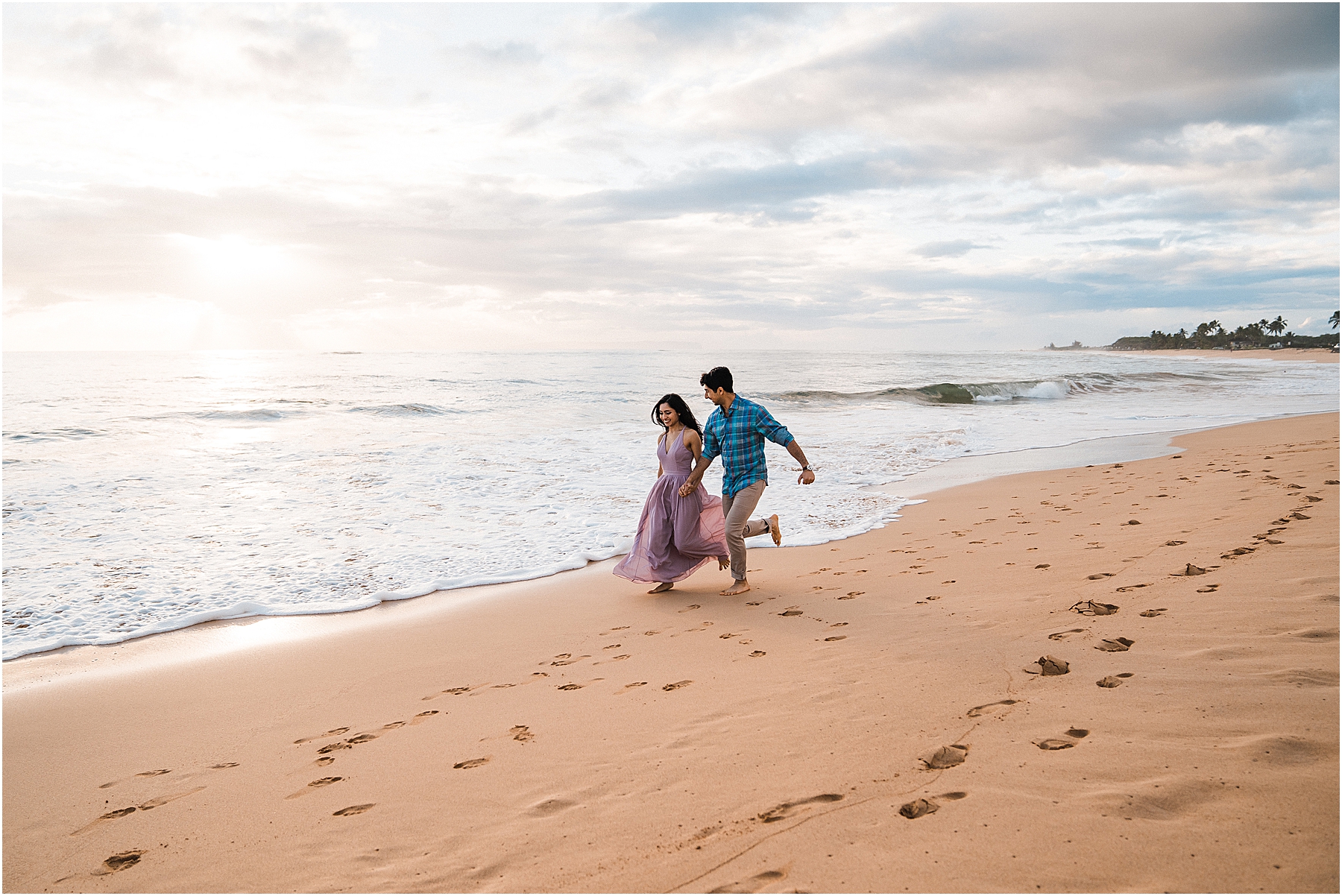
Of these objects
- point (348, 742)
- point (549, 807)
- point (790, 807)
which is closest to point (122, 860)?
point (348, 742)

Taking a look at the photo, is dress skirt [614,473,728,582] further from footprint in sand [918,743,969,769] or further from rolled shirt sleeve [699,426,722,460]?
footprint in sand [918,743,969,769]

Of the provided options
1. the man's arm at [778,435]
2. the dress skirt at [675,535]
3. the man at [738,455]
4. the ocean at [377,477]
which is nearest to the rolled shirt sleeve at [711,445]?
the man at [738,455]

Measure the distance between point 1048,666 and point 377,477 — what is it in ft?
37.2

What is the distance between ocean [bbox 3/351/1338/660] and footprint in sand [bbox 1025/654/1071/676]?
490 cm

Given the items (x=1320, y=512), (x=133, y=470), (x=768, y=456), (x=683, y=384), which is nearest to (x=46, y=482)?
(x=133, y=470)

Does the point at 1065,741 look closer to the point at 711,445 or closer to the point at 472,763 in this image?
the point at 472,763

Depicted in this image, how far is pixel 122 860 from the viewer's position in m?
2.76

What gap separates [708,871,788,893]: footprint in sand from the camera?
212cm

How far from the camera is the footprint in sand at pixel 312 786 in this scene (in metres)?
3.12

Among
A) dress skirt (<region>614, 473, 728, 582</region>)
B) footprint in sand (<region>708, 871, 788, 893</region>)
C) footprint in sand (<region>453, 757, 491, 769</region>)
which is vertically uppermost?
dress skirt (<region>614, 473, 728, 582</region>)

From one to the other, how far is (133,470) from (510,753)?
13.3m

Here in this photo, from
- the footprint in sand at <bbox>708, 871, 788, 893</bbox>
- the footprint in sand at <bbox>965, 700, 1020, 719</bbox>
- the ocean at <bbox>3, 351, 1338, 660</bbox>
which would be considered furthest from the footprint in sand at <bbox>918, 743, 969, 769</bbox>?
the ocean at <bbox>3, 351, 1338, 660</bbox>

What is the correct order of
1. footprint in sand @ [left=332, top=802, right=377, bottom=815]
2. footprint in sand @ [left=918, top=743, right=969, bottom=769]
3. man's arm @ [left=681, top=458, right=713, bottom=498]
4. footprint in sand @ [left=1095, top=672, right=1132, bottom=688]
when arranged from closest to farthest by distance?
footprint in sand @ [left=918, top=743, right=969, bottom=769]
footprint in sand @ [left=332, top=802, right=377, bottom=815]
footprint in sand @ [left=1095, top=672, right=1132, bottom=688]
man's arm @ [left=681, top=458, right=713, bottom=498]

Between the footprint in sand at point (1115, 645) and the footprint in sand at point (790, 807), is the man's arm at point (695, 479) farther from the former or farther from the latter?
the footprint in sand at point (790, 807)
